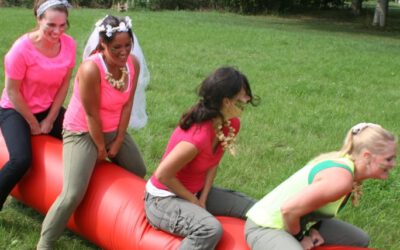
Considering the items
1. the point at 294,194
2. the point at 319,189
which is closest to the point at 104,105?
the point at 294,194

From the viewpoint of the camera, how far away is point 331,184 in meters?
2.75

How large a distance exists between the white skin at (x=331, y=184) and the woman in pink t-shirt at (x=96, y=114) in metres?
1.51

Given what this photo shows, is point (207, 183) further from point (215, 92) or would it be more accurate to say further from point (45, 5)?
point (45, 5)

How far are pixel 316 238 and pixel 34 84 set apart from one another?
240 centimetres

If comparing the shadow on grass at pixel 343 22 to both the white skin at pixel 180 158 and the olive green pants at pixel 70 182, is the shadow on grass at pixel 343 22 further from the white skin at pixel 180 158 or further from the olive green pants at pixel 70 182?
the white skin at pixel 180 158

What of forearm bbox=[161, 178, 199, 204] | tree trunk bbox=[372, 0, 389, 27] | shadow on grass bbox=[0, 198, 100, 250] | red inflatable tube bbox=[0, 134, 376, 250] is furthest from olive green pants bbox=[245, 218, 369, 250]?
tree trunk bbox=[372, 0, 389, 27]

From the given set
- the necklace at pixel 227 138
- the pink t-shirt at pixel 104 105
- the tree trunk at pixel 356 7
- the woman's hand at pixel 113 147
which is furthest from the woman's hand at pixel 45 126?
the tree trunk at pixel 356 7

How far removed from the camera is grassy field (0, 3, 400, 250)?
4781 millimetres

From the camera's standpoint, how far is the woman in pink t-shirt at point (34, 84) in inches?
158

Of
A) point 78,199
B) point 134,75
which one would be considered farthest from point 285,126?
point 78,199

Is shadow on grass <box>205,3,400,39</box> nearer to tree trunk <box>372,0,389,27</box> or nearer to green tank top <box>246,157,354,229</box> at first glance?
tree trunk <box>372,0,389,27</box>

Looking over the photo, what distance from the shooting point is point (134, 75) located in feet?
13.5

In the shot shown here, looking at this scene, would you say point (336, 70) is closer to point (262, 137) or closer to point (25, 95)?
point (262, 137)

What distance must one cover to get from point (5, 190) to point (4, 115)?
61 centimetres
